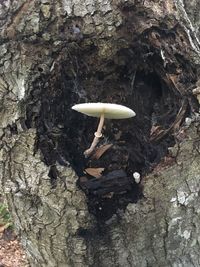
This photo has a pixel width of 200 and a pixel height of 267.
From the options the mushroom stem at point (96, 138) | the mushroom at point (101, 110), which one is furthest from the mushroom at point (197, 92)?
the mushroom stem at point (96, 138)

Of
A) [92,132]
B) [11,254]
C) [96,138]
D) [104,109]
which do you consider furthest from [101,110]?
[11,254]

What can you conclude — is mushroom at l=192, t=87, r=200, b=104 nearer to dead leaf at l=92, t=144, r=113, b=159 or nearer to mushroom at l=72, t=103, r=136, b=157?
mushroom at l=72, t=103, r=136, b=157

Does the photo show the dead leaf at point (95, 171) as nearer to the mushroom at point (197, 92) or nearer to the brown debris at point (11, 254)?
the mushroom at point (197, 92)

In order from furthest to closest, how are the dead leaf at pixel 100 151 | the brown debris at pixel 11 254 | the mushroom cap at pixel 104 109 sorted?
Result: 1. the brown debris at pixel 11 254
2. the dead leaf at pixel 100 151
3. the mushroom cap at pixel 104 109

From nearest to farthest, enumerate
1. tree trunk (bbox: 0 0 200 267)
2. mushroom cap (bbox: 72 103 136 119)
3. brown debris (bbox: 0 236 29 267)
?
mushroom cap (bbox: 72 103 136 119), tree trunk (bbox: 0 0 200 267), brown debris (bbox: 0 236 29 267)

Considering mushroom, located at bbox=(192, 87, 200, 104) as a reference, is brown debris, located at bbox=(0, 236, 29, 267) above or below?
below

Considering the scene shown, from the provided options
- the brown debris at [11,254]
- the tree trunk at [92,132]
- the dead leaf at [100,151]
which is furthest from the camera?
the brown debris at [11,254]

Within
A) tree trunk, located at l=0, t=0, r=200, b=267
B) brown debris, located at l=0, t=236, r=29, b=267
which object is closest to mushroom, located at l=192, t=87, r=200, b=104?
tree trunk, located at l=0, t=0, r=200, b=267

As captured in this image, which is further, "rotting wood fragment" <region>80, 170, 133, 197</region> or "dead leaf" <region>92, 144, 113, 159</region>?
"dead leaf" <region>92, 144, 113, 159</region>

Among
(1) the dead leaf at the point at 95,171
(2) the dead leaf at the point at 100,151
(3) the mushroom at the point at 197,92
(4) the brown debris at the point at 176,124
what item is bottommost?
(1) the dead leaf at the point at 95,171
